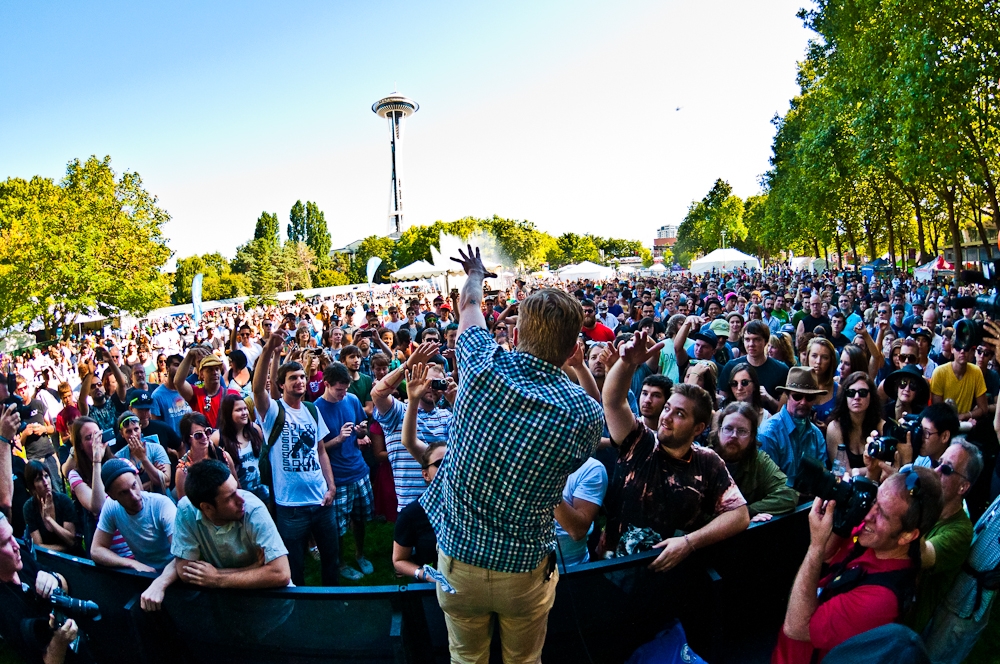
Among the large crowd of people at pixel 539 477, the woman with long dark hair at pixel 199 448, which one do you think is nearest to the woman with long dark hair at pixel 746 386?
the large crowd of people at pixel 539 477

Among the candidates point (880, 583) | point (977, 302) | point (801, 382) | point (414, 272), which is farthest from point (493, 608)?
point (414, 272)

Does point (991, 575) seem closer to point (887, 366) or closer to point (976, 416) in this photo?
point (976, 416)

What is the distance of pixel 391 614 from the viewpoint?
2586 mm

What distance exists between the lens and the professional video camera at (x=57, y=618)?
2990mm

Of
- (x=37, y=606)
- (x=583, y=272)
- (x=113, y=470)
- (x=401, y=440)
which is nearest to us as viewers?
(x=37, y=606)

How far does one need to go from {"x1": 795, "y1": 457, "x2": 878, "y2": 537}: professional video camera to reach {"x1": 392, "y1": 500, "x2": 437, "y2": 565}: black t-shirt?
1770mm

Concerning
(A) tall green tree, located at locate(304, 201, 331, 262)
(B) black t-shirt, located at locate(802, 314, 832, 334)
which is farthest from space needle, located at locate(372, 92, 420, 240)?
(B) black t-shirt, located at locate(802, 314, 832, 334)

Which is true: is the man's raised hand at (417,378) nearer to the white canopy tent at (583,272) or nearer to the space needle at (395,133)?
the white canopy tent at (583,272)

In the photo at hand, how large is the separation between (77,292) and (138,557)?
26.5 m

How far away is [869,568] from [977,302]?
2.60 m

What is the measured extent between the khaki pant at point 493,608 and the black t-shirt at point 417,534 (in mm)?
886

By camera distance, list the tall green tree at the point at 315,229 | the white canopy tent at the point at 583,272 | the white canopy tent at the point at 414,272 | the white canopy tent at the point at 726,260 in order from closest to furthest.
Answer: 1. the white canopy tent at the point at 414,272
2. the white canopy tent at the point at 726,260
3. the white canopy tent at the point at 583,272
4. the tall green tree at the point at 315,229

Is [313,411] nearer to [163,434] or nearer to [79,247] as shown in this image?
[163,434]

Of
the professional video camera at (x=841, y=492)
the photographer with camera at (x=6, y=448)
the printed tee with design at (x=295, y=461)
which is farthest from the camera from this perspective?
the printed tee with design at (x=295, y=461)
